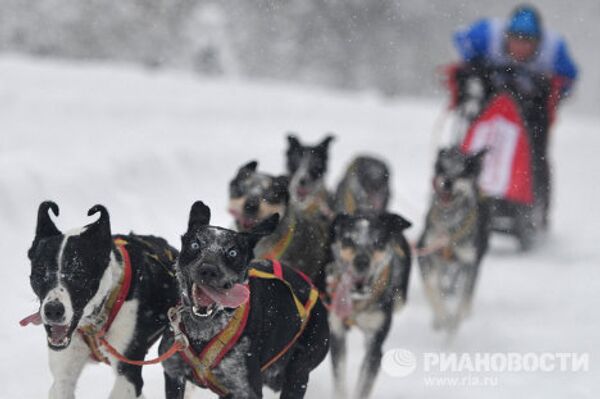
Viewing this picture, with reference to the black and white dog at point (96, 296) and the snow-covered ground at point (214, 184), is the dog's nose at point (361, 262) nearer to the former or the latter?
the snow-covered ground at point (214, 184)

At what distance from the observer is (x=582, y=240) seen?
9.05 m

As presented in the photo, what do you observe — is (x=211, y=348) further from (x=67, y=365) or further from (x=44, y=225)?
(x=44, y=225)

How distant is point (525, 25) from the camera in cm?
799

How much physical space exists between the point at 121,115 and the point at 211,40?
42.7 ft

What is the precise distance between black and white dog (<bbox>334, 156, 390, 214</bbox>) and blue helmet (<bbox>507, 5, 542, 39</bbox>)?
2.51 m

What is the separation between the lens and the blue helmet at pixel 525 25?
7.95 meters

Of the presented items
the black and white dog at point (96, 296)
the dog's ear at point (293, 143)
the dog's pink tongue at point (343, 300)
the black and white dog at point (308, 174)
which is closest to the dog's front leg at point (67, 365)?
the black and white dog at point (96, 296)

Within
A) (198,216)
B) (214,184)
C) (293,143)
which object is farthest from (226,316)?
(214,184)

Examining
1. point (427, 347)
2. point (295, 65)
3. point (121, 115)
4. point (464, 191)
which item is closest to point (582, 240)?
point (464, 191)

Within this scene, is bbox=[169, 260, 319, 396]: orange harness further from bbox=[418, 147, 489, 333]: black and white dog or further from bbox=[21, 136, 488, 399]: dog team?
bbox=[418, 147, 489, 333]: black and white dog

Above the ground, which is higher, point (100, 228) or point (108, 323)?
point (100, 228)

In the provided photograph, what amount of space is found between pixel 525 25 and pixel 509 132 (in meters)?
1.07

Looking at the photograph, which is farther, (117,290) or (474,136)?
(474,136)

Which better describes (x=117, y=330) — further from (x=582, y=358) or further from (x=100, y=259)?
(x=582, y=358)
